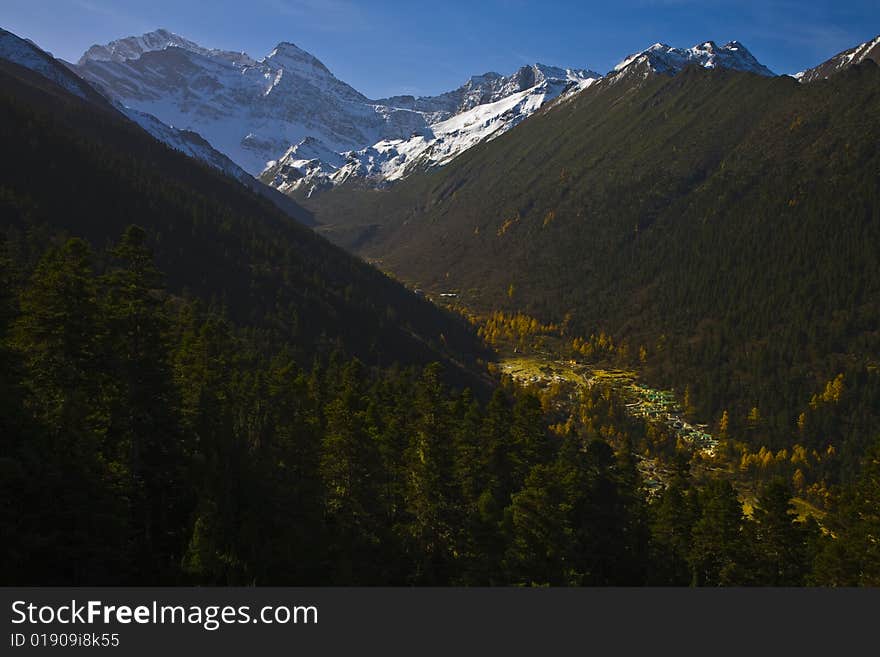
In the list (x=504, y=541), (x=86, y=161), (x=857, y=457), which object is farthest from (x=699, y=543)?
(x=86, y=161)

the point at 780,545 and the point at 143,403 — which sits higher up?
the point at 143,403

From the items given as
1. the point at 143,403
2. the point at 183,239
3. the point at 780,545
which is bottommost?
the point at 780,545

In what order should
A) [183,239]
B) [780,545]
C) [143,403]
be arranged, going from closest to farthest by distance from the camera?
[143,403] → [780,545] → [183,239]

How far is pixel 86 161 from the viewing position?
180 metres

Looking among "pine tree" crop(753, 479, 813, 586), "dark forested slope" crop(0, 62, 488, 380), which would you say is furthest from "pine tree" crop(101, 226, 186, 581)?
"dark forested slope" crop(0, 62, 488, 380)

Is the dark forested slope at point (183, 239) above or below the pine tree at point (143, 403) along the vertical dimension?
above

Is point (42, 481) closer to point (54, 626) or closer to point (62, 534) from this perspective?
point (62, 534)

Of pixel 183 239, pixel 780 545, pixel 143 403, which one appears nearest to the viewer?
pixel 143 403

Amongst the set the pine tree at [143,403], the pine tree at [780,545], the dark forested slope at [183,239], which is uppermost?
the dark forested slope at [183,239]

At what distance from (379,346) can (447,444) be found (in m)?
130

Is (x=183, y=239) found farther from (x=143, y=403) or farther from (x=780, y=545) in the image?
(x=780, y=545)

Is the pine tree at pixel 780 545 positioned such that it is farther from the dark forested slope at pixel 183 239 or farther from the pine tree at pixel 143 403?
the dark forested slope at pixel 183 239

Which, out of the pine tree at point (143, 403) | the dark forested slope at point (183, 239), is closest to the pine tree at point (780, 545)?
the pine tree at point (143, 403)

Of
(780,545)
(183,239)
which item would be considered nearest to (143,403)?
(780,545)
